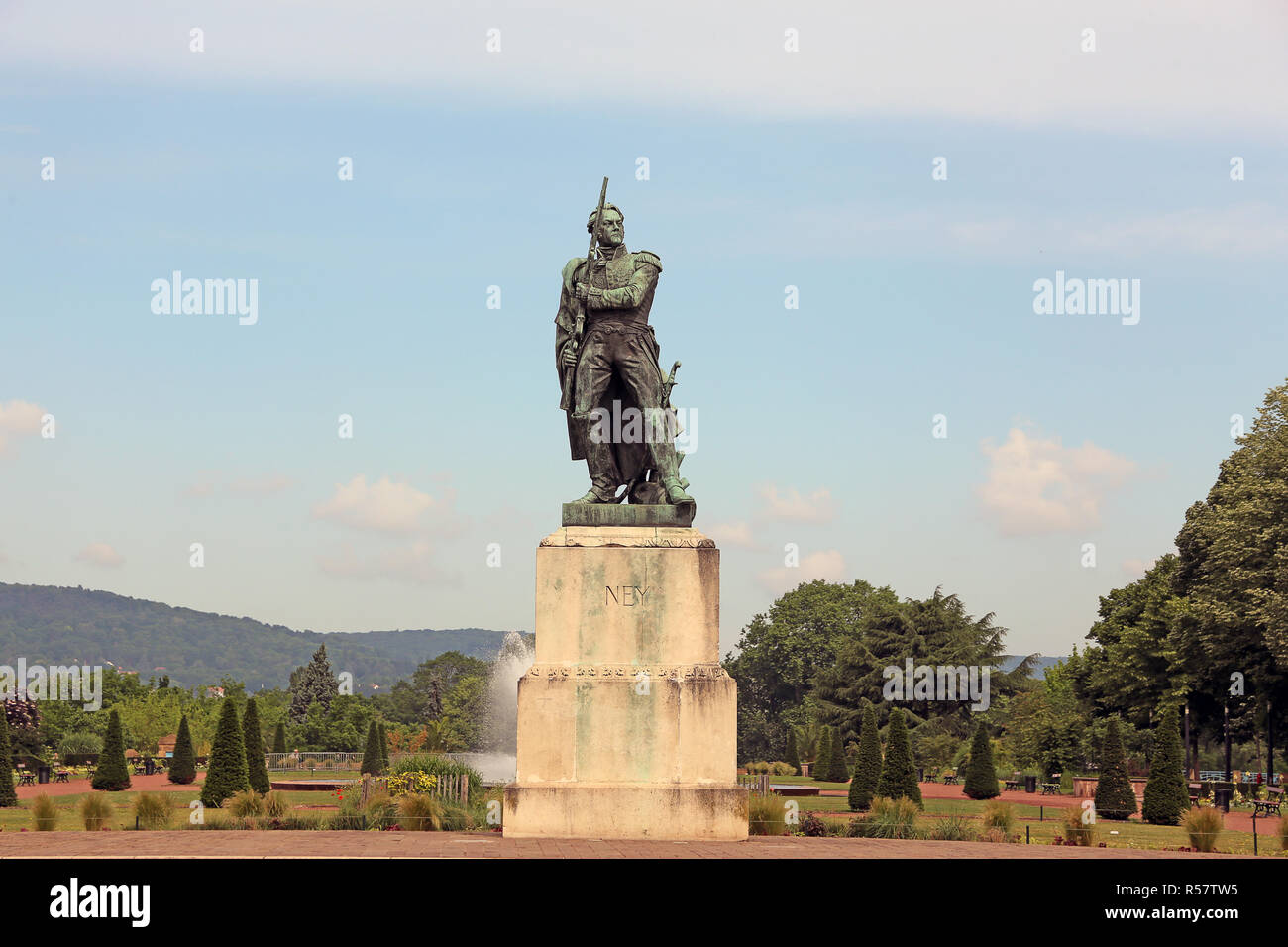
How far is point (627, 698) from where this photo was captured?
15.8 m

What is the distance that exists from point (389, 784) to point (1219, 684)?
36303 mm

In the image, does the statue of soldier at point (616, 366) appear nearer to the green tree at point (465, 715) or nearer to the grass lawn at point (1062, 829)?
the grass lawn at point (1062, 829)

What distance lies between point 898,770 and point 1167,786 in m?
7.50

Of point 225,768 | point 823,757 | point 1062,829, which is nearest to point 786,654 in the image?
point 823,757

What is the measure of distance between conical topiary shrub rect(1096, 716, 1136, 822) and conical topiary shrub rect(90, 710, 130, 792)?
31.5m

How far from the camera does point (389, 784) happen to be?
90.5ft

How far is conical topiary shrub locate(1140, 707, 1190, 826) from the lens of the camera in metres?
38.5

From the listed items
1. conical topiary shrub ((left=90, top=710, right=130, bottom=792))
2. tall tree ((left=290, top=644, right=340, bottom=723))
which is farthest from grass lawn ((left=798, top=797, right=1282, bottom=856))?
tall tree ((left=290, top=644, right=340, bottom=723))

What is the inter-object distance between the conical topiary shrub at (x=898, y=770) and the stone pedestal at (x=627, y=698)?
27342 millimetres

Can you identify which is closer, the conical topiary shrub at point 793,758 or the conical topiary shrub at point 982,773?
the conical topiary shrub at point 982,773

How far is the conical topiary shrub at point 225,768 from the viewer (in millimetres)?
37281

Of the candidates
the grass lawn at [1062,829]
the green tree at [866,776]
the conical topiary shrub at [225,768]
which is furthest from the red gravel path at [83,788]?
the grass lawn at [1062,829]

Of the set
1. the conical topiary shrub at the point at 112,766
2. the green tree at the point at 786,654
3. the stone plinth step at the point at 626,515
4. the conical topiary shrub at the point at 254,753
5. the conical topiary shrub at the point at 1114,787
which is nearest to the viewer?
the stone plinth step at the point at 626,515
